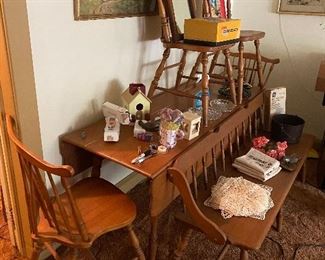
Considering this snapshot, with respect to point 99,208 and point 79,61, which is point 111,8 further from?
point 99,208

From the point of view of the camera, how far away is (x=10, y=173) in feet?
4.84

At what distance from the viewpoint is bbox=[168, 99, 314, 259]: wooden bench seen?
4.22ft

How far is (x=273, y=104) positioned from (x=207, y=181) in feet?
2.74

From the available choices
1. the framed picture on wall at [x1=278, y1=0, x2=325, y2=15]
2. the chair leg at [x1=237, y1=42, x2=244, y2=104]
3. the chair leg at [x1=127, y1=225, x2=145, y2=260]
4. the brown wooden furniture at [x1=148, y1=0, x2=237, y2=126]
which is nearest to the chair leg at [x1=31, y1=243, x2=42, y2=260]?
the chair leg at [x1=127, y1=225, x2=145, y2=260]

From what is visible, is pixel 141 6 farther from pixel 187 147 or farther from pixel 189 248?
pixel 189 248

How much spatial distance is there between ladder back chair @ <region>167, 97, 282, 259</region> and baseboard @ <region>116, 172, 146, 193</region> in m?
0.43

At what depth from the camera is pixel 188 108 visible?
194 cm

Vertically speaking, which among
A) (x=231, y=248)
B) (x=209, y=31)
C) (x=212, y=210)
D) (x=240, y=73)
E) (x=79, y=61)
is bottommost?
(x=231, y=248)

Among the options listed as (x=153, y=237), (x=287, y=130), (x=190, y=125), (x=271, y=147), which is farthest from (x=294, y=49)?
(x=153, y=237)

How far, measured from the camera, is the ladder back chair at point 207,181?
128 centimetres

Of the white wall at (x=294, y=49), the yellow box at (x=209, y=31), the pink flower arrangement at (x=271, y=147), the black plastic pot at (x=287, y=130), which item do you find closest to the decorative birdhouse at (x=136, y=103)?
the yellow box at (x=209, y=31)

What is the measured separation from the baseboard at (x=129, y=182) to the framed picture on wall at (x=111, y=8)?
3.34ft

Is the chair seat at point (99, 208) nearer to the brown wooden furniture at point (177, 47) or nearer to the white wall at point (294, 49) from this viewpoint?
the brown wooden furniture at point (177, 47)

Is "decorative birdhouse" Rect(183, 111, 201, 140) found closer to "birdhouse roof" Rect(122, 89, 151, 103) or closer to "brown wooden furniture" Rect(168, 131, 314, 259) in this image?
"brown wooden furniture" Rect(168, 131, 314, 259)
